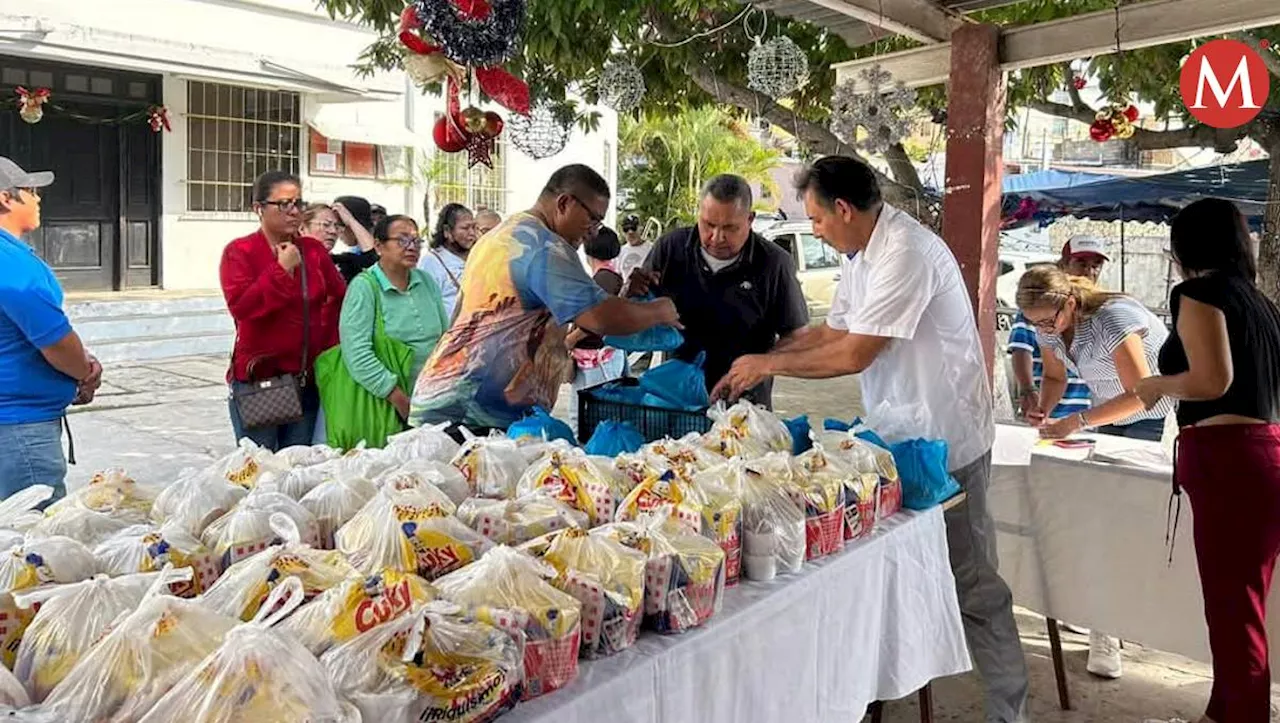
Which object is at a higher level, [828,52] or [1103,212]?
[828,52]

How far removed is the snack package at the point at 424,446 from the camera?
2.26 meters

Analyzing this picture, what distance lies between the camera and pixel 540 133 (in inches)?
284

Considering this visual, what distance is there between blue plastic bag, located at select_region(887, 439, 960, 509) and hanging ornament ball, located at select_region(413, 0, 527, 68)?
230 centimetres

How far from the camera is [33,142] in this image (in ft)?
34.2

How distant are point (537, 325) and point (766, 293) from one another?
1.10 metres

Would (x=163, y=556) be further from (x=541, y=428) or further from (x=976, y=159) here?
(x=976, y=159)

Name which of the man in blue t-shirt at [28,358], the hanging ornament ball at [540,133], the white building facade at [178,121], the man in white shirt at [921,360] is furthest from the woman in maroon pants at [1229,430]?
the white building facade at [178,121]

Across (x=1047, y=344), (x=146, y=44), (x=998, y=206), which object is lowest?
(x=1047, y=344)

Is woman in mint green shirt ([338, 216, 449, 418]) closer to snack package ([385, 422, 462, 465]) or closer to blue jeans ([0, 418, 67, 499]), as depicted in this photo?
blue jeans ([0, 418, 67, 499])

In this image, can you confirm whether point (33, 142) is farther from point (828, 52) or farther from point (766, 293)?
point (766, 293)

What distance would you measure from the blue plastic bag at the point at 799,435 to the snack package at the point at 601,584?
1097 millimetres

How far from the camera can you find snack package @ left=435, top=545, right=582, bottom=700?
1.46 m

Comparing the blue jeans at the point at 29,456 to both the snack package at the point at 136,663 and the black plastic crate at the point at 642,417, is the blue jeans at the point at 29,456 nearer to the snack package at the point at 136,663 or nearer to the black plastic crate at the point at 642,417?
the black plastic crate at the point at 642,417

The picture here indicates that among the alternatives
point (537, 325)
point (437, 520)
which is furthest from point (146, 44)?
point (437, 520)
